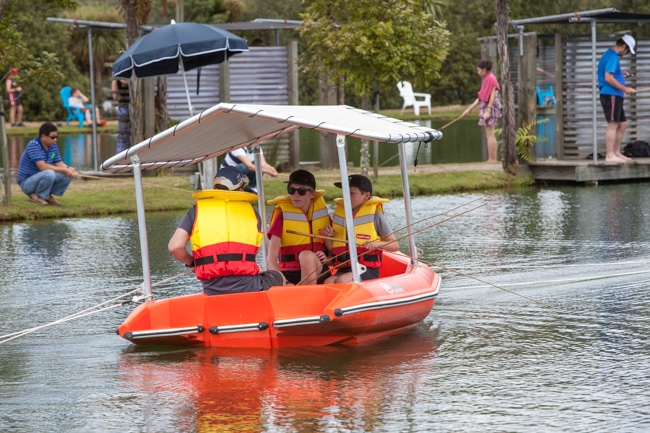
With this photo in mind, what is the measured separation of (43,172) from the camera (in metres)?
17.9

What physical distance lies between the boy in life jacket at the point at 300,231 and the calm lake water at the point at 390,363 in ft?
3.34

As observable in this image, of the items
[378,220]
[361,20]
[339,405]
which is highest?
[361,20]

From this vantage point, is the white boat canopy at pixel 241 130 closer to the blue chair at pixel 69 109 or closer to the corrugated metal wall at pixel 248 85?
the corrugated metal wall at pixel 248 85

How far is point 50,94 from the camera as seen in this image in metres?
50.5

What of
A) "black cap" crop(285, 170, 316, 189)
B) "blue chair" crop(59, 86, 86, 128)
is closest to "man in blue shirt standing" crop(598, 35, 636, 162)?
"black cap" crop(285, 170, 316, 189)

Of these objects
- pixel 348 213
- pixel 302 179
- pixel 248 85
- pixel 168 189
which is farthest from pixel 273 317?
pixel 248 85

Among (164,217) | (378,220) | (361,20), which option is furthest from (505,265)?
(361,20)

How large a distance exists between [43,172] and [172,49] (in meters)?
2.66

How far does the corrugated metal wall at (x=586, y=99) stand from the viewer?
22.3 meters

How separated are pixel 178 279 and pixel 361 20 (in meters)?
8.46

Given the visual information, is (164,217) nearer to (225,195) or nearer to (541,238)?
(541,238)

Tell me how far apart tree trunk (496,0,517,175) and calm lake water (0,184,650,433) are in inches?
307

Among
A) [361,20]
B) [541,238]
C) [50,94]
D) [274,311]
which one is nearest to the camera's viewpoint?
[274,311]

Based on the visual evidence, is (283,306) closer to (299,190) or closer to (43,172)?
(299,190)
